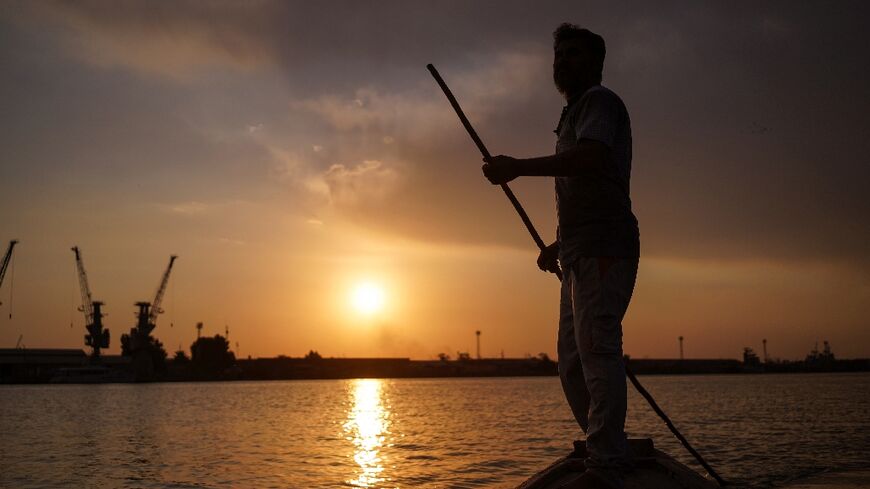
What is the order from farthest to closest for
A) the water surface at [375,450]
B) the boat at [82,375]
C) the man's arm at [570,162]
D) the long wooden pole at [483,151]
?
the boat at [82,375] → the water surface at [375,450] → the long wooden pole at [483,151] → the man's arm at [570,162]

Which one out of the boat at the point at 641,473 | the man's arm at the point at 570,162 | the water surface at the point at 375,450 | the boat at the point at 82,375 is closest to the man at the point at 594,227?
the man's arm at the point at 570,162

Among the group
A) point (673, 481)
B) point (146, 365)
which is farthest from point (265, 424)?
point (146, 365)

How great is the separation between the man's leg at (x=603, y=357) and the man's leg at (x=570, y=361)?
1.12 ft

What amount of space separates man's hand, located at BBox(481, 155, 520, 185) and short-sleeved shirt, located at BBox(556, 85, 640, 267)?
15.5 inches

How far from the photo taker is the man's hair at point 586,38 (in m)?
4.45

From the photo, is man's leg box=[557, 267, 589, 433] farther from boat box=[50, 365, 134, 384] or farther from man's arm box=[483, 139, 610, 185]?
boat box=[50, 365, 134, 384]

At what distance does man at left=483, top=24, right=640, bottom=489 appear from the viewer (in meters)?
4.06

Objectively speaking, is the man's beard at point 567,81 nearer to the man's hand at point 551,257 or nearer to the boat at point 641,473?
the man's hand at point 551,257

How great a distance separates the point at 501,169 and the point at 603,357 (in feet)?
4.01

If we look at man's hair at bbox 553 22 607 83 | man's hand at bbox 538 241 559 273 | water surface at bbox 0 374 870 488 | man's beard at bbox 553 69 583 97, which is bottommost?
water surface at bbox 0 374 870 488

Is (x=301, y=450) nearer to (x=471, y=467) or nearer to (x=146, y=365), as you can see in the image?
(x=471, y=467)

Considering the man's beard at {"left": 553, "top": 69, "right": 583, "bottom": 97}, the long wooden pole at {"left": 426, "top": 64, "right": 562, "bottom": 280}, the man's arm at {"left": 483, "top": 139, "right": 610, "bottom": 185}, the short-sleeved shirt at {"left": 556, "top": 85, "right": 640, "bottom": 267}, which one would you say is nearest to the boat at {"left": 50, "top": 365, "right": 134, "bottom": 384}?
the long wooden pole at {"left": 426, "top": 64, "right": 562, "bottom": 280}

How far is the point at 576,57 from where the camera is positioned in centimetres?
450

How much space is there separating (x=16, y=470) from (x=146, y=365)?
151 metres
